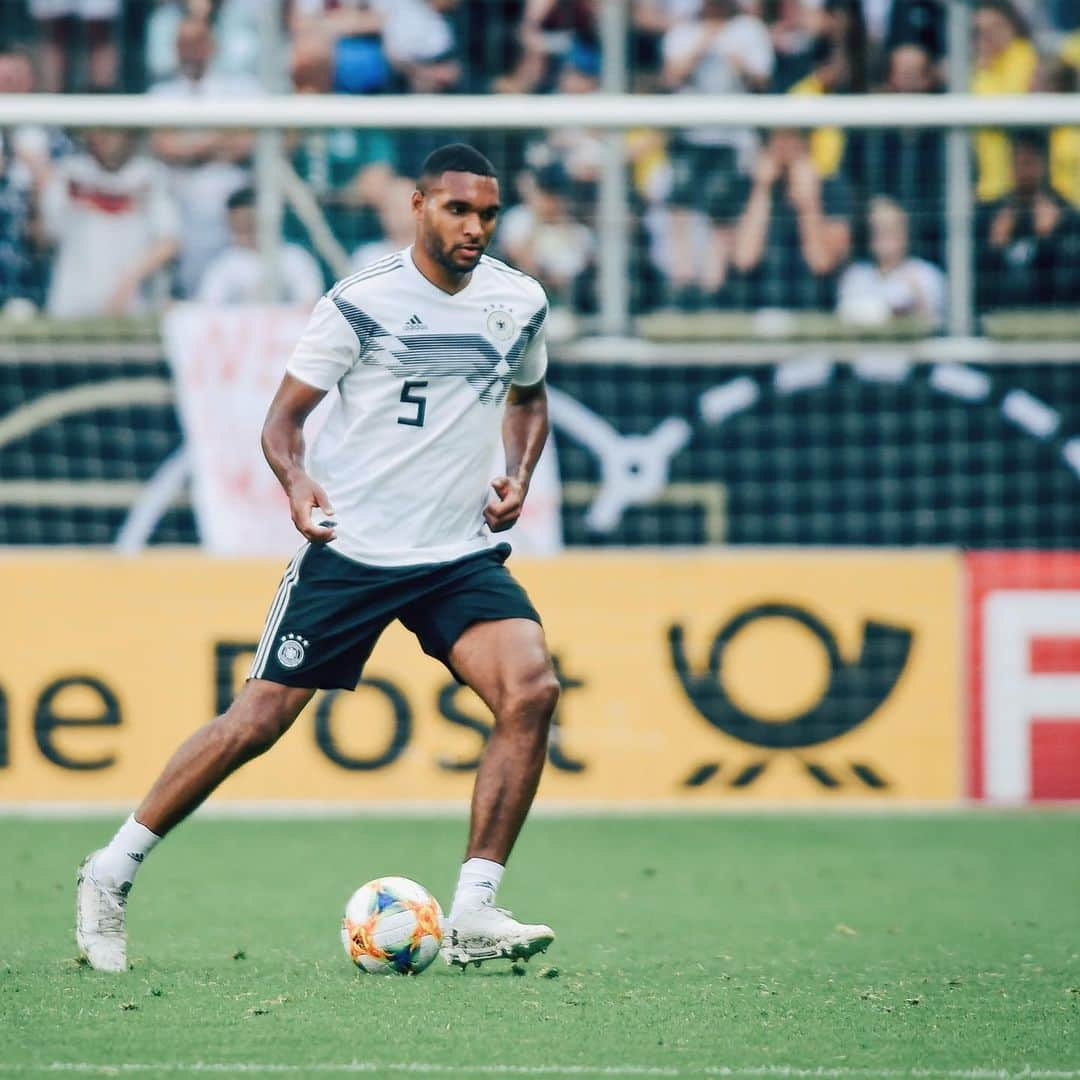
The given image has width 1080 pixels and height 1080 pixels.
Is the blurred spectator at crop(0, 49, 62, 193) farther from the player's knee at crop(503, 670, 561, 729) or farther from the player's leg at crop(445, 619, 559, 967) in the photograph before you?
the player's knee at crop(503, 670, 561, 729)

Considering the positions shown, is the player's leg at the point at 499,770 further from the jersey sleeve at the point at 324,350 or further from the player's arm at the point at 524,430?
the jersey sleeve at the point at 324,350

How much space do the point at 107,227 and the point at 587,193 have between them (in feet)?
8.23

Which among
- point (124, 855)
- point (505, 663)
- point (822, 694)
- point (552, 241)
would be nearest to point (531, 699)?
point (505, 663)

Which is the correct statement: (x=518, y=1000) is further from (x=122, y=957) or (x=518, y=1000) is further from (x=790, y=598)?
(x=790, y=598)

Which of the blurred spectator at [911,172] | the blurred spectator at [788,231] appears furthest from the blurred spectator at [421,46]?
the blurred spectator at [911,172]

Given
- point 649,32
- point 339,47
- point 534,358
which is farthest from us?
point 649,32

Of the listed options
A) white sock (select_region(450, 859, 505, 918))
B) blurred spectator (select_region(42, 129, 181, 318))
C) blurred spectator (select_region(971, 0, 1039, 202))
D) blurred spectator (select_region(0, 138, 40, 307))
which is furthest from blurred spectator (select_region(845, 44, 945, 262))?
white sock (select_region(450, 859, 505, 918))

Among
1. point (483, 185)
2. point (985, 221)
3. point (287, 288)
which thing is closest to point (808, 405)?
point (985, 221)

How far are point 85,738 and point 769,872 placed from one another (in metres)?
3.45

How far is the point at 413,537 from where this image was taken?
589 cm

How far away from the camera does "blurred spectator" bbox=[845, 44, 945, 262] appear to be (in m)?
11.2

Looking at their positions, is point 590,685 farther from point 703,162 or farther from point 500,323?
point 500,323

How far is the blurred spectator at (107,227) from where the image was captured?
1129cm

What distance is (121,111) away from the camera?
401 inches
